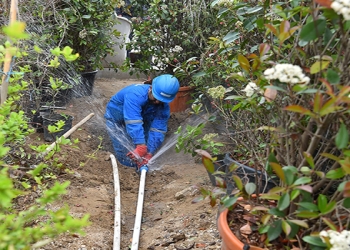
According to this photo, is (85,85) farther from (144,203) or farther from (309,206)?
(309,206)

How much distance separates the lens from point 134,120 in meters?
4.59

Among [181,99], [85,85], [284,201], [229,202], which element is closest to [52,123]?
[85,85]

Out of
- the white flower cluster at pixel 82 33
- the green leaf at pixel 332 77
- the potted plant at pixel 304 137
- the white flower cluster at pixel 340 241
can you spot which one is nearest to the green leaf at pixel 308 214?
the potted plant at pixel 304 137

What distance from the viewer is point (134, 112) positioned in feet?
15.2

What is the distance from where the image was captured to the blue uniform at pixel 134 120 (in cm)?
461

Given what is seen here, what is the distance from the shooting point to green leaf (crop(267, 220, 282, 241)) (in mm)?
1521

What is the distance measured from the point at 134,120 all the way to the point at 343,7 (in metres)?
3.61

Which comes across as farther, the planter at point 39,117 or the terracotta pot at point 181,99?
the terracotta pot at point 181,99

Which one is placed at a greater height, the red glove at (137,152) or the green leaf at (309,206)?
the green leaf at (309,206)

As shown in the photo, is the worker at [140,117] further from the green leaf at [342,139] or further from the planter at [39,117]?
the green leaf at [342,139]

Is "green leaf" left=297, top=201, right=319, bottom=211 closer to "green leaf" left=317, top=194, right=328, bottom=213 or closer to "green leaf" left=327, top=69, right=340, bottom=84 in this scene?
"green leaf" left=317, top=194, right=328, bottom=213

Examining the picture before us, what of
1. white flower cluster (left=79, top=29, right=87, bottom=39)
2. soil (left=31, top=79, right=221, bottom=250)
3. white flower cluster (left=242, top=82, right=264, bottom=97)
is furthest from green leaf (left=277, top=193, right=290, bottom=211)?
white flower cluster (left=79, top=29, right=87, bottom=39)

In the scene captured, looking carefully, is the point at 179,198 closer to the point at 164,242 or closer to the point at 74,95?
the point at 164,242

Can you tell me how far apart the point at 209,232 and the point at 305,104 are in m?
1.42
